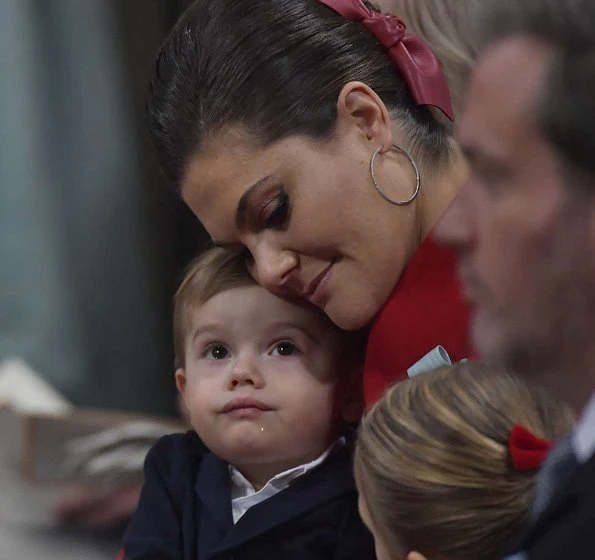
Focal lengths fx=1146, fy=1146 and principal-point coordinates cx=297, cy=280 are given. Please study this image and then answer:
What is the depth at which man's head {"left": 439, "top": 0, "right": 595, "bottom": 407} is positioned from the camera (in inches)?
31.4

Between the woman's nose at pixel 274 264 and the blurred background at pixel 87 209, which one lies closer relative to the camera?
the woman's nose at pixel 274 264

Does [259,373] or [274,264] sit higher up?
[274,264]

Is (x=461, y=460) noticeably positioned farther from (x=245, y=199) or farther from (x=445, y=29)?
(x=445, y=29)

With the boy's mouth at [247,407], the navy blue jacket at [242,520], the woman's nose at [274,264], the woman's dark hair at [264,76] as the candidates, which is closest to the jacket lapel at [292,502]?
the navy blue jacket at [242,520]

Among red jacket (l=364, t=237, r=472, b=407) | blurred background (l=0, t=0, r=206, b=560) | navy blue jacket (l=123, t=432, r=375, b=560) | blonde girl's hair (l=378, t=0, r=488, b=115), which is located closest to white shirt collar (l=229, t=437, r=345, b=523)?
navy blue jacket (l=123, t=432, r=375, b=560)

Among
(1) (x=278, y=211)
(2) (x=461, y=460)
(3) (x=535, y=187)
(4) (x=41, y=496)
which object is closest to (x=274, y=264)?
(1) (x=278, y=211)

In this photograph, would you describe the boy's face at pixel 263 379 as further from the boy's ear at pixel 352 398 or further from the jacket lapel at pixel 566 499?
the jacket lapel at pixel 566 499

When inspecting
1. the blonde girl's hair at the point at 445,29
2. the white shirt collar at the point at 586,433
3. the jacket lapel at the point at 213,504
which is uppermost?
the white shirt collar at the point at 586,433

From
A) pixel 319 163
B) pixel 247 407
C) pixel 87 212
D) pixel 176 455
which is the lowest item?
pixel 87 212

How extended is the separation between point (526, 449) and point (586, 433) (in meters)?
0.14

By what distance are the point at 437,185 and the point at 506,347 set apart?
0.54 m

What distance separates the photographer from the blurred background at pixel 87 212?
104 inches

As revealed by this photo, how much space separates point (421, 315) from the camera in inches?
52.8

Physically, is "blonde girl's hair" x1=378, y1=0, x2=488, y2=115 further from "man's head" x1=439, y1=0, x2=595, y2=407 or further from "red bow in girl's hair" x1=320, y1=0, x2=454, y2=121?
"man's head" x1=439, y1=0, x2=595, y2=407
